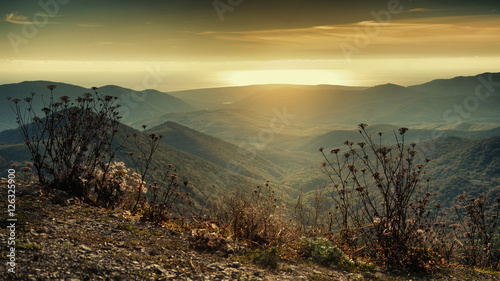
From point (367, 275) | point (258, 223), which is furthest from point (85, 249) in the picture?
point (367, 275)

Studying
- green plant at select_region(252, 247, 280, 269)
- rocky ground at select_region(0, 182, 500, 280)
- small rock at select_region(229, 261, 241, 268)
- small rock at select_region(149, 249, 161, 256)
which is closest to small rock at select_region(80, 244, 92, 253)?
rocky ground at select_region(0, 182, 500, 280)

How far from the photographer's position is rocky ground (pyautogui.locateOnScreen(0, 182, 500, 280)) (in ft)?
15.0

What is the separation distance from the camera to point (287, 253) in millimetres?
7215

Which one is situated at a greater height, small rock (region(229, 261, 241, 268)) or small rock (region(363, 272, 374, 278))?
small rock (region(229, 261, 241, 268))

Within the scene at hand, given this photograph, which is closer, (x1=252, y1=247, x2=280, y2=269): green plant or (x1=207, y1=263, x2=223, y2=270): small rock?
(x1=207, y1=263, x2=223, y2=270): small rock

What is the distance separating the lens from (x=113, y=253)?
5.36m

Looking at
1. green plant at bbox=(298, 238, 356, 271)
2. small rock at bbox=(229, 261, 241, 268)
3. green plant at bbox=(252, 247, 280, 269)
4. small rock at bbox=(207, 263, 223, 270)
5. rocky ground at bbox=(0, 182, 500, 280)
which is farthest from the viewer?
green plant at bbox=(298, 238, 356, 271)

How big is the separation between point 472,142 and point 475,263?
224 m

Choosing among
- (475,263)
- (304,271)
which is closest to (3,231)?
(304,271)

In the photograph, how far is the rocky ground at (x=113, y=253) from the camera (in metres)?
4.59

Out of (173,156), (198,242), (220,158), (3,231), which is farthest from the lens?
(220,158)

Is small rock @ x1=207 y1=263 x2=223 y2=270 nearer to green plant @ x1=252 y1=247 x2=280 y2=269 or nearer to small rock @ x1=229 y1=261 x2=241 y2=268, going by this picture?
small rock @ x1=229 y1=261 x2=241 y2=268

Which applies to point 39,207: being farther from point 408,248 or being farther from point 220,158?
point 220,158

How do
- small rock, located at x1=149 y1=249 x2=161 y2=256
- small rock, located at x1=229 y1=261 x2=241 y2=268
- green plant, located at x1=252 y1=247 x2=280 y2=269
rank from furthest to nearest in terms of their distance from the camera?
green plant, located at x1=252 y1=247 x2=280 y2=269 < small rock, located at x1=229 y1=261 x2=241 y2=268 < small rock, located at x1=149 y1=249 x2=161 y2=256
